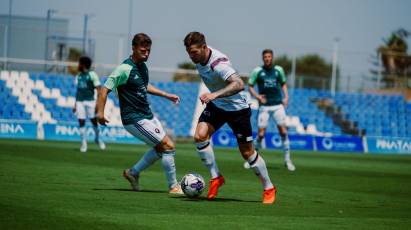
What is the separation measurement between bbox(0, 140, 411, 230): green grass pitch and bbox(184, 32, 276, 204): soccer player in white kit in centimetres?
45

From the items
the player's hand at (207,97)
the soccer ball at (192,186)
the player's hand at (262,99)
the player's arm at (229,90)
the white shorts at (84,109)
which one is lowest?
the soccer ball at (192,186)

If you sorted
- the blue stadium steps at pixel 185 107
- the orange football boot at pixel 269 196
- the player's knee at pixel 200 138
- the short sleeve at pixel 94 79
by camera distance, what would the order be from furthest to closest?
the blue stadium steps at pixel 185 107
the short sleeve at pixel 94 79
the player's knee at pixel 200 138
the orange football boot at pixel 269 196

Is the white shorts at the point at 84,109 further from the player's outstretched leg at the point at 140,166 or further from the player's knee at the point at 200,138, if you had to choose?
the player's knee at the point at 200,138

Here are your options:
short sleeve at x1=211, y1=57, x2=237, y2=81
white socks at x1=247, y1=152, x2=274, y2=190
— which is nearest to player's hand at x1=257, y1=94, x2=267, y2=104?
white socks at x1=247, y1=152, x2=274, y2=190

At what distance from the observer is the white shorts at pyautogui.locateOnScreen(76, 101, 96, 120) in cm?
2584

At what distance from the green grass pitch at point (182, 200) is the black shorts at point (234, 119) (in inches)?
37.1

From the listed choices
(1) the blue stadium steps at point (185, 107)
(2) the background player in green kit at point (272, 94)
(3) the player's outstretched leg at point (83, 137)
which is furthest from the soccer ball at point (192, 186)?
(1) the blue stadium steps at point (185, 107)

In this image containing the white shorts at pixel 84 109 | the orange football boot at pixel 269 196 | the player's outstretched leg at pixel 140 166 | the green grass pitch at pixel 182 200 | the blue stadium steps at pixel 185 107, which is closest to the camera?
the green grass pitch at pixel 182 200

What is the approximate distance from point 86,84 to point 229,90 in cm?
1415

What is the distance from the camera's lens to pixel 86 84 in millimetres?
25438

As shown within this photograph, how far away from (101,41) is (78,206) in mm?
29466

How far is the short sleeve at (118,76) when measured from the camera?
503 inches

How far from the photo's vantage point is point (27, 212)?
32.2ft

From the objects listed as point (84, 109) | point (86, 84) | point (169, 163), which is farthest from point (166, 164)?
point (84, 109)
